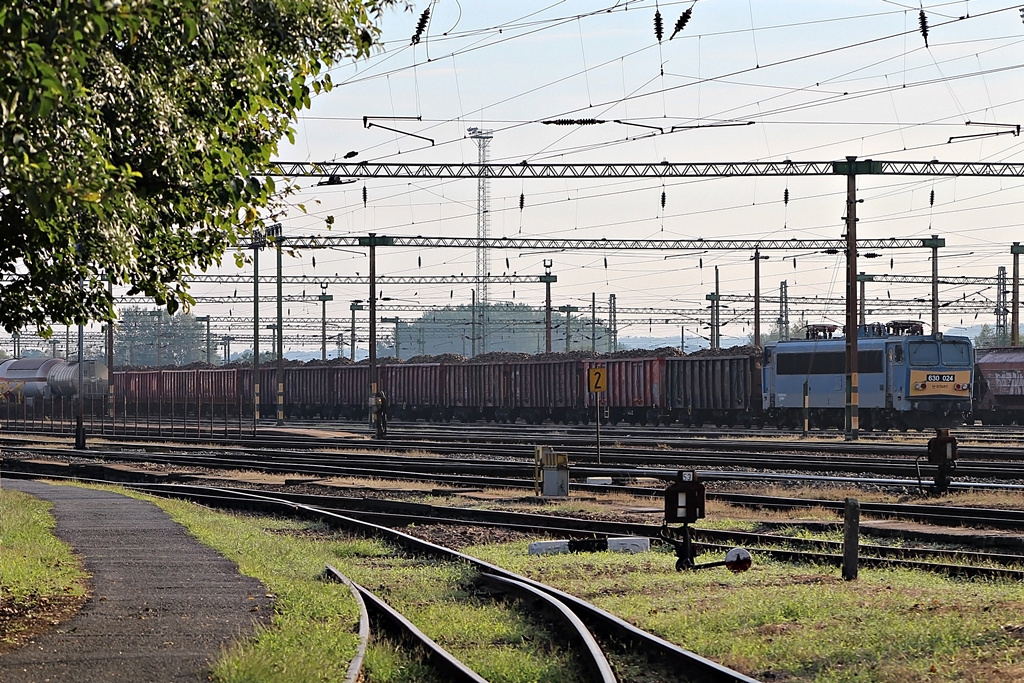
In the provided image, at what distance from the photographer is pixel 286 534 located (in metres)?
20.3

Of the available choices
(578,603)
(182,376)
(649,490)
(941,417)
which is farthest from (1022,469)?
(182,376)

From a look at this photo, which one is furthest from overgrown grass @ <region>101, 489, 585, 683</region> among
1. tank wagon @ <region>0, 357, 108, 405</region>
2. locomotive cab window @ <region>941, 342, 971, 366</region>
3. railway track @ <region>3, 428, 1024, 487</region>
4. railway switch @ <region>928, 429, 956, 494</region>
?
tank wagon @ <region>0, 357, 108, 405</region>

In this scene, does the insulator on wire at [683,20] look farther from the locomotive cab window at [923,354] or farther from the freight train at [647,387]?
the locomotive cab window at [923,354]

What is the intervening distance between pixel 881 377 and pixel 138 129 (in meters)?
39.0

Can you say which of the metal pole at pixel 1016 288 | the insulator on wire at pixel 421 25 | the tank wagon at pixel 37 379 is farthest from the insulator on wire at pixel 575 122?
the tank wagon at pixel 37 379

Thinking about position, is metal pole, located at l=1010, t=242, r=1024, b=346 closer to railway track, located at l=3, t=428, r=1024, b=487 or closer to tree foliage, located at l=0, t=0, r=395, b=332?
railway track, located at l=3, t=428, r=1024, b=487

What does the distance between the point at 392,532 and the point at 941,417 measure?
106 ft

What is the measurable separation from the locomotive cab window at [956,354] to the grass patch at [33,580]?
3331cm

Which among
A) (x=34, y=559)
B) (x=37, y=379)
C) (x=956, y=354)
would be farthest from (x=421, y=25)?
(x=37, y=379)

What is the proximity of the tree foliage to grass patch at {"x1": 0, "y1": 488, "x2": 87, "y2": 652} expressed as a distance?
2.57 meters

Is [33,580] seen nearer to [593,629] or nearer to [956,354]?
[593,629]

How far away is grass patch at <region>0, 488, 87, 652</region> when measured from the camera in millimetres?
11242

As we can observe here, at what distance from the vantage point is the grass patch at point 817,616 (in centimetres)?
952

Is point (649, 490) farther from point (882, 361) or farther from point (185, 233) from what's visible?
point (882, 361)
